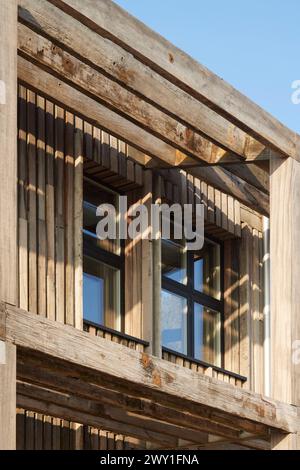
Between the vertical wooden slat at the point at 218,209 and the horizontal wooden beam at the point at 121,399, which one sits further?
the vertical wooden slat at the point at 218,209


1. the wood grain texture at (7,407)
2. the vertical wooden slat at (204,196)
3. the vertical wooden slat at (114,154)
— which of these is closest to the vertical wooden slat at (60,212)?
the vertical wooden slat at (114,154)

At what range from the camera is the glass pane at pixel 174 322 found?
13680 mm

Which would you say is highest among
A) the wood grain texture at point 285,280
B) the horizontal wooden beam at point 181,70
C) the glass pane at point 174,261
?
the horizontal wooden beam at point 181,70

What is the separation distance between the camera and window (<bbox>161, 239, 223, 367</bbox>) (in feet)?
45.3

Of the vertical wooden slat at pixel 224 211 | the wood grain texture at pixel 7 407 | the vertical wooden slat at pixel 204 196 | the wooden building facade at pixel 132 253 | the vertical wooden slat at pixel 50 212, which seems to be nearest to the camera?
the wood grain texture at pixel 7 407

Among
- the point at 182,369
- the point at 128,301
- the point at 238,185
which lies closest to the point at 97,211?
the point at 128,301

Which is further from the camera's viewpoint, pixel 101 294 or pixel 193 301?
pixel 193 301

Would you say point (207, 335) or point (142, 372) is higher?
point (207, 335)

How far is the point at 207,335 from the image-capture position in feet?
47.6

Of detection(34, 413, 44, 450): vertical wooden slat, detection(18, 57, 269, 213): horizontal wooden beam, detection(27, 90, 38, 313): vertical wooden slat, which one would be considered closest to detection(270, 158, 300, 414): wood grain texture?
detection(18, 57, 269, 213): horizontal wooden beam

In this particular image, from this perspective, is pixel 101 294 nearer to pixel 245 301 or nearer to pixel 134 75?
pixel 245 301

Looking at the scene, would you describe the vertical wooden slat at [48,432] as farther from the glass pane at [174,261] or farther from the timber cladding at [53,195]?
the glass pane at [174,261]

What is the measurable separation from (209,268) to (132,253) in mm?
2040

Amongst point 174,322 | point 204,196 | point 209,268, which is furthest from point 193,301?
point 204,196
